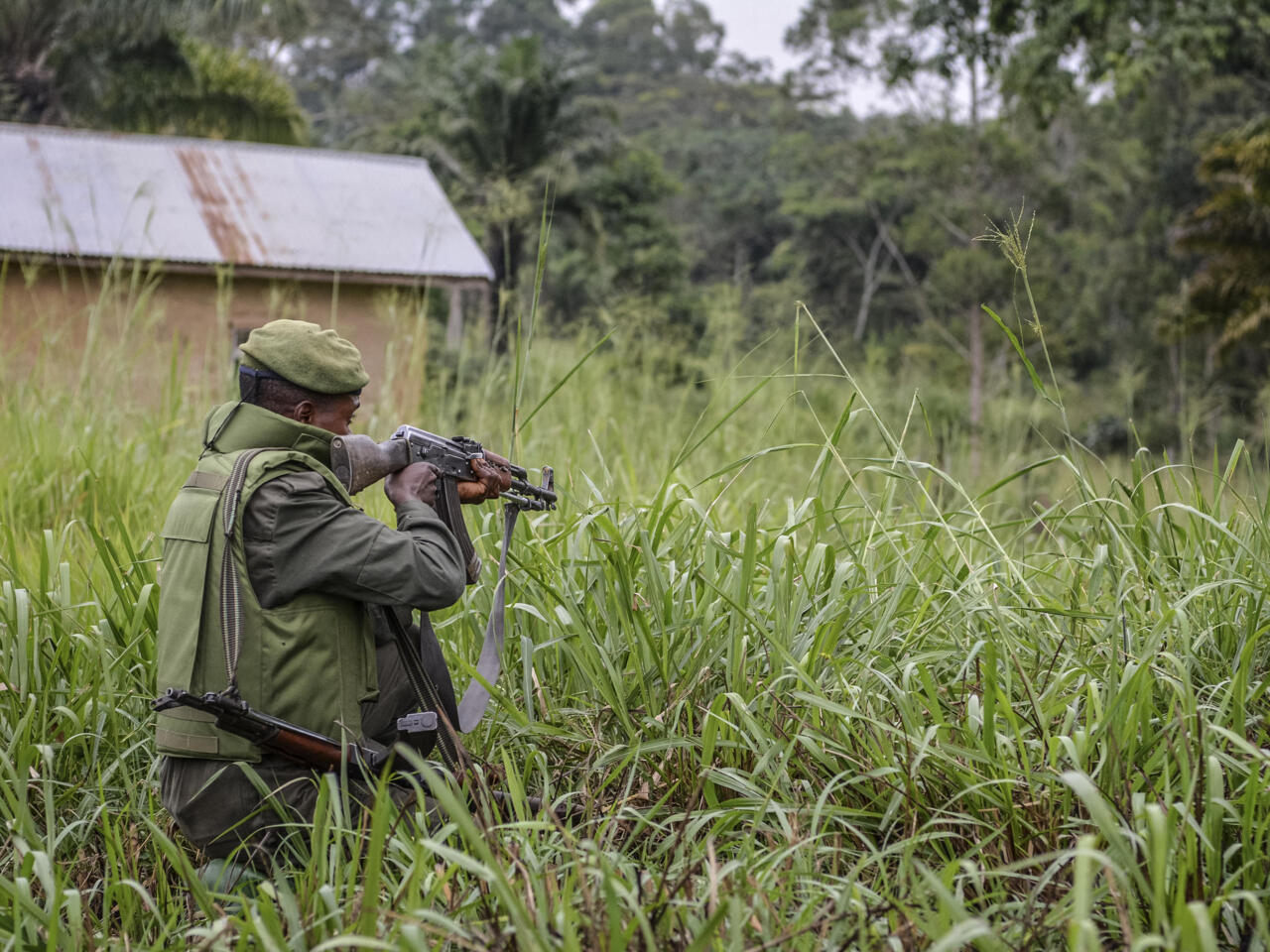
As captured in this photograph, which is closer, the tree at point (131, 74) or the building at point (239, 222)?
the building at point (239, 222)

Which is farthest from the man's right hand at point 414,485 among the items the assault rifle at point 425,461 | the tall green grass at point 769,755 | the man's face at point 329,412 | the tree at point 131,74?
the tree at point 131,74

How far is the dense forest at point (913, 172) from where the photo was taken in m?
12.8

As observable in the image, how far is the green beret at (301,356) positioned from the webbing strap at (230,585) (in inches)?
9.8

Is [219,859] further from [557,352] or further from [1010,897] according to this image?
[557,352]

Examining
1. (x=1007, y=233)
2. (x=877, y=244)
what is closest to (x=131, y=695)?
(x=1007, y=233)

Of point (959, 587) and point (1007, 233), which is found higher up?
point (1007, 233)

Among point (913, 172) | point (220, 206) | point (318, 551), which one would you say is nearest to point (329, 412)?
point (318, 551)

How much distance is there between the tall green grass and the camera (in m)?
1.70

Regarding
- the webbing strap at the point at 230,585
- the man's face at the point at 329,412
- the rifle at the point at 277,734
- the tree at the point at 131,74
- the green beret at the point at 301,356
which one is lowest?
the rifle at the point at 277,734

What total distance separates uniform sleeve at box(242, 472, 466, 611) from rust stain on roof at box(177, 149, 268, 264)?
400 inches

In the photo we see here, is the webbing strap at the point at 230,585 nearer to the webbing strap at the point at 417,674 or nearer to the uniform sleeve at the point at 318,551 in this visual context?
the uniform sleeve at the point at 318,551

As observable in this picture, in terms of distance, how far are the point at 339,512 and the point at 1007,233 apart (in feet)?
4.51

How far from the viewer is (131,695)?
2.65 metres

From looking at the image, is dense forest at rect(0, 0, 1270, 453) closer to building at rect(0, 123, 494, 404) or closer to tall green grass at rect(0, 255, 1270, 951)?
building at rect(0, 123, 494, 404)
